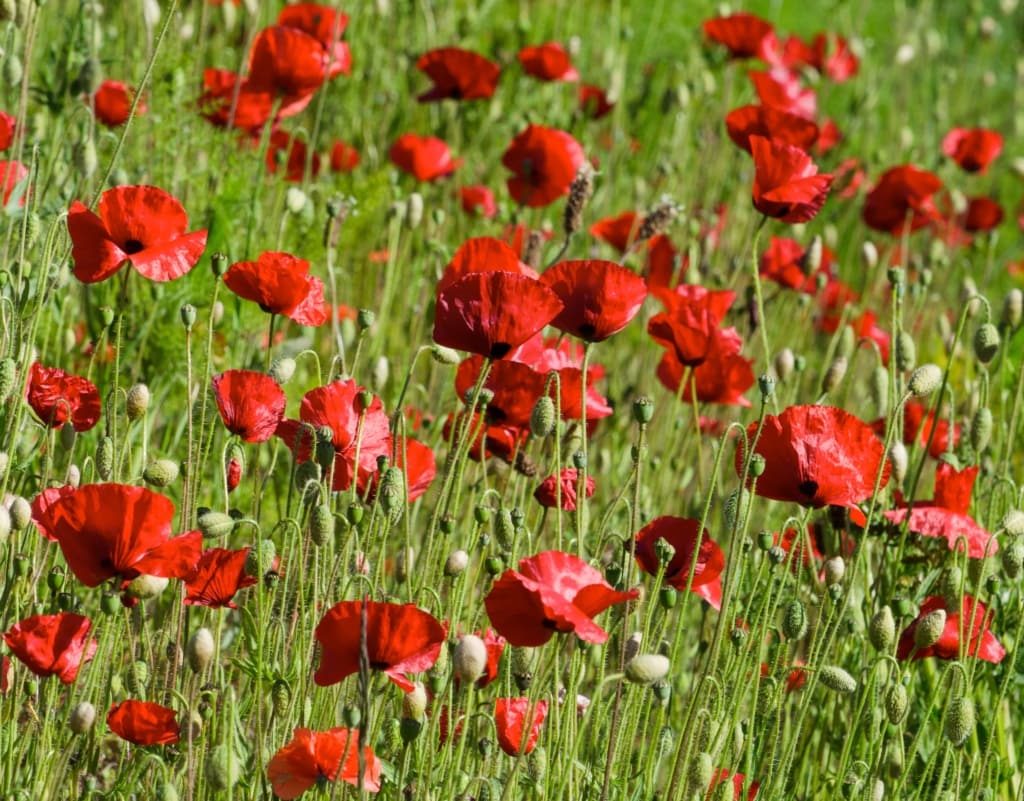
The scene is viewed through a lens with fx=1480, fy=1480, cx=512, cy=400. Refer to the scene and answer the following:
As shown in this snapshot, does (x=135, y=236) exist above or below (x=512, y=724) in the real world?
above

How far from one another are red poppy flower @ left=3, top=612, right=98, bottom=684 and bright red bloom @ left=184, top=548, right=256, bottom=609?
0.12m

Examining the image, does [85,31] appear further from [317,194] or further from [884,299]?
[884,299]

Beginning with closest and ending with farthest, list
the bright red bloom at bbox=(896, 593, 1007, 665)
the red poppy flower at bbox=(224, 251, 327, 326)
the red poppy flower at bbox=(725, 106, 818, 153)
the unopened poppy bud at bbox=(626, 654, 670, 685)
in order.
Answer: the unopened poppy bud at bbox=(626, 654, 670, 685), the red poppy flower at bbox=(224, 251, 327, 326), the bright red bloom at bbox=(896, 593, 1007, 665), the red poppy flower at bbox=(725, 106, 818, 153)

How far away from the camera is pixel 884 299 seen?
4.01 meters

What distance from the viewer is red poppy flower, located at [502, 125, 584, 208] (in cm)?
272

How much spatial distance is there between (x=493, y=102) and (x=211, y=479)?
1.65 meters

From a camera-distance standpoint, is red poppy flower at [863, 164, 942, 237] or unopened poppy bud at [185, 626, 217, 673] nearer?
unopened poppy bud at [185, 626, 217, 673]

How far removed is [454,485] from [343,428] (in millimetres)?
652

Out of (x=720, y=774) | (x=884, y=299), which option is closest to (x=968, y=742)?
(x=720, y=774)

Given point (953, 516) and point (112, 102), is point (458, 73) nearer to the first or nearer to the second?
point (112, 102)

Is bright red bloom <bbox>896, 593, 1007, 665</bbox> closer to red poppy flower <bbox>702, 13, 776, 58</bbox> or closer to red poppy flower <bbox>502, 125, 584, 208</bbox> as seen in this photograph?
red poppy flower <bbox>502, 125, 584, 208</bbox>

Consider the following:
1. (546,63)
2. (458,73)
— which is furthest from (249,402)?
(546,63)

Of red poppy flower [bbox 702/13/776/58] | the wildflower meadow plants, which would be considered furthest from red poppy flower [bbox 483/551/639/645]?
red poppy flower [bbox 702/13/776/58]

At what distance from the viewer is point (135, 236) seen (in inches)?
68.6
